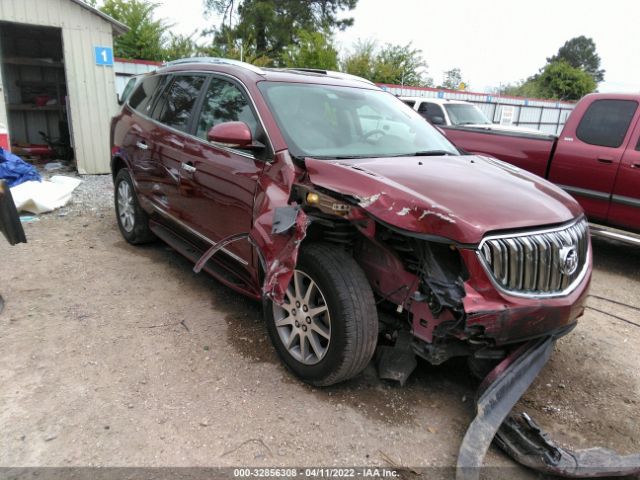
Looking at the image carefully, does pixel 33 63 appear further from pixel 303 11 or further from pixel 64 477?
pixel 303 11

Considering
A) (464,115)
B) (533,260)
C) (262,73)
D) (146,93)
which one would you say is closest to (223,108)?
(262,73)

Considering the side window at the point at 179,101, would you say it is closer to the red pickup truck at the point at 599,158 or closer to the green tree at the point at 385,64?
the red pickup truck at the point at 599,158

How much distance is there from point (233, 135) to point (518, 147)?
4419 mm

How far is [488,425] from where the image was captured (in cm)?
244

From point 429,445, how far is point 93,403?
6.16 ft

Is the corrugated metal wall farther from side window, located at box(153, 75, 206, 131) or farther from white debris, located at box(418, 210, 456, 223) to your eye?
white debris, located at box(418, 210, 456, 223)

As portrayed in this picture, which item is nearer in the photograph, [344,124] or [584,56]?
[344,124]

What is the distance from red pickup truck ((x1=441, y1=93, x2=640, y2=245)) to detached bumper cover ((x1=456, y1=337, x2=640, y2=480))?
351 cm

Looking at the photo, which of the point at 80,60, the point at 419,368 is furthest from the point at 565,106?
the point at 419,368

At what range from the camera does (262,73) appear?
3.62 m

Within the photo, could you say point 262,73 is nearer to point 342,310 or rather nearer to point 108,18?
point 342,310

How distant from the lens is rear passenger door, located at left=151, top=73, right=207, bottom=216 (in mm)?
4012

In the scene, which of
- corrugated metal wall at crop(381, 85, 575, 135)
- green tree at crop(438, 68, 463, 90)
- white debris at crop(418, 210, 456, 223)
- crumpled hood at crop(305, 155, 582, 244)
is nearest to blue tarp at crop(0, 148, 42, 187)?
crumpled hood at crop(305, 155, 582, 244)

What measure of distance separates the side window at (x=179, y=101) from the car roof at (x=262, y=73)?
0.11m
